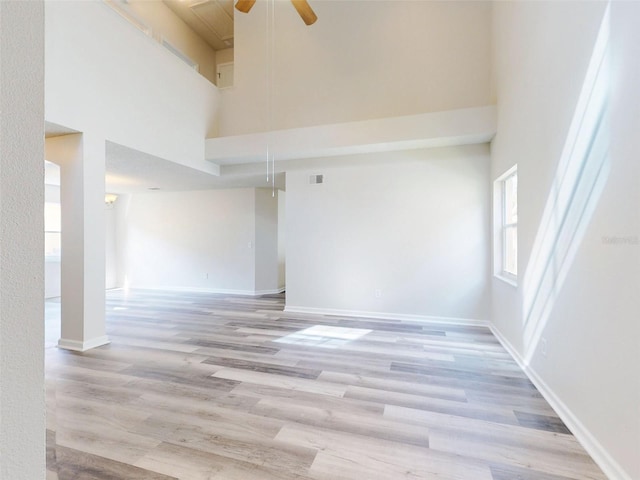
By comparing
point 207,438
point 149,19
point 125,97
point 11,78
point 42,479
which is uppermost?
point 149,19

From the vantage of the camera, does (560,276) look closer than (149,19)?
Yes

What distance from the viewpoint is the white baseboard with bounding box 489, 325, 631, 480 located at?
1457mm

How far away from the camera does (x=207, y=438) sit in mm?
1782

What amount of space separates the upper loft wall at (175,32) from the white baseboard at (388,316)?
5705 millimetres

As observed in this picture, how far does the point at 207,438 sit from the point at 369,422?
1021 mm

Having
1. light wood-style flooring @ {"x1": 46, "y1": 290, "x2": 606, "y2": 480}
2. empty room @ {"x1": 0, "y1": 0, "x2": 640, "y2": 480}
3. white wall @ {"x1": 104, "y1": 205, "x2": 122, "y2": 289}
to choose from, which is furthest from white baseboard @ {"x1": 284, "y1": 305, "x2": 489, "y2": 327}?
white wall @ {"x1": 104, "y1": 205, "x2": 122, "y2": 289}

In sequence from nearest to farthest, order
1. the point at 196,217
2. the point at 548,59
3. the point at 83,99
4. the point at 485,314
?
the point at 548,59 → the point at 83,99 → the point at 485,314 → the point at 196,217

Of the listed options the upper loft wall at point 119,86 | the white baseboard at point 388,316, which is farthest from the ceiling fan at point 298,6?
the white baseboard at point 388,316

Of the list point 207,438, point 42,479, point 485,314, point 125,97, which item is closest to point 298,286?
point 485,314

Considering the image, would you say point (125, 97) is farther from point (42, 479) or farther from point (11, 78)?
point (42, 479)

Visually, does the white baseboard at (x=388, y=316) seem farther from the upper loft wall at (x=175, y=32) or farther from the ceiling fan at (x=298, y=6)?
the upper loft wall at (x=175, y=32)

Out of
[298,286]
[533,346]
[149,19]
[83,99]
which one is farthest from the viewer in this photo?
[149,19]

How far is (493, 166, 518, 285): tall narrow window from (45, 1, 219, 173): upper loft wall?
437 cm

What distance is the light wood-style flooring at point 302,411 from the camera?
61.6 inches
